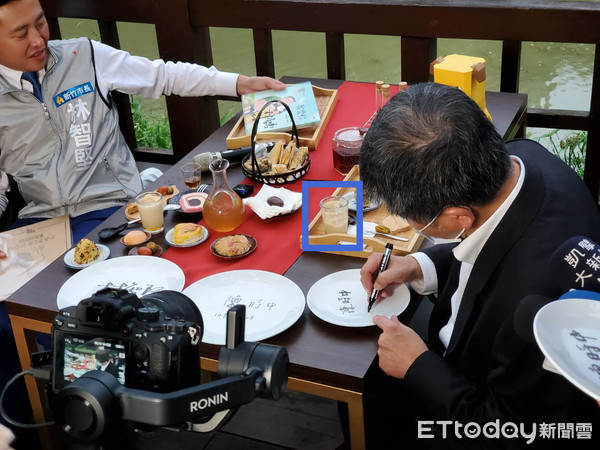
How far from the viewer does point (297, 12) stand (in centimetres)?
321

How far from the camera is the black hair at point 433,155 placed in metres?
1.50

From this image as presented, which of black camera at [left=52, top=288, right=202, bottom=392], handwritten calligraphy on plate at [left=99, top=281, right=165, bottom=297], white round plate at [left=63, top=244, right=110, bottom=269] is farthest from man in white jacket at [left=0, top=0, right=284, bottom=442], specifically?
black camera at [left=52, top=288, right=202, bottom=392]

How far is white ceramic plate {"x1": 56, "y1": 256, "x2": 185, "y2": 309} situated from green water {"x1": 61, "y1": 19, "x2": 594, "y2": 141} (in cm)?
338

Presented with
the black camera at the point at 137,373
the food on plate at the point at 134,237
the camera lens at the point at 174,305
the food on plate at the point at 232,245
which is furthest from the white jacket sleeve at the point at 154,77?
the black camera at the point at 137,373

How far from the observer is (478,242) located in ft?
5.38

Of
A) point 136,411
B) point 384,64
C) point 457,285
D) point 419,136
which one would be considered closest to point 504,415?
point 457,285

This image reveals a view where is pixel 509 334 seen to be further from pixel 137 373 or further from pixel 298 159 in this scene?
pixel 298 159

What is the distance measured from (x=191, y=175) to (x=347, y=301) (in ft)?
2.77

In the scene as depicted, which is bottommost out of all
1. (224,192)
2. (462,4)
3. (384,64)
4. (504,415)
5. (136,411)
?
(384,64)

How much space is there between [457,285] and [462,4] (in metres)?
1.50

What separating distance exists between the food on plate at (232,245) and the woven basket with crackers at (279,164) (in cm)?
34

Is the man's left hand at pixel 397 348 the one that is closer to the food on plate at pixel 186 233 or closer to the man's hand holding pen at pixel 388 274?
the man's hand holding pen at pixel 388 274

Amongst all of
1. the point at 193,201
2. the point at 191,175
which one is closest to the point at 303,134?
the point at 191,175

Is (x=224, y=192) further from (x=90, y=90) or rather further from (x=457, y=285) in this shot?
(x=90, y=90)
